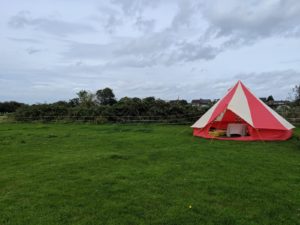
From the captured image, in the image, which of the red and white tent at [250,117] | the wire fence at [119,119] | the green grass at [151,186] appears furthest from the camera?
the wire fence at [119,119]

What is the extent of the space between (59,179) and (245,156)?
3842 mm

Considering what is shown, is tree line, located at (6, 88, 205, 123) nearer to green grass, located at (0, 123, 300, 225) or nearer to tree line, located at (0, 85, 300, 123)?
tree line, located at (0, 85, 300, 123)

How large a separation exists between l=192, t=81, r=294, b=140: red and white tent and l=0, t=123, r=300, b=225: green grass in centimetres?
183

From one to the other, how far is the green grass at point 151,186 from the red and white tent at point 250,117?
183cm

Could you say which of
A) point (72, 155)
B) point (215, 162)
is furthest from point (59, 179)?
point (215, 162)

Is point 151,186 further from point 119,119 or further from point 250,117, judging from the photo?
point 119,119

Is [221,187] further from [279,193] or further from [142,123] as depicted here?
[142,123]

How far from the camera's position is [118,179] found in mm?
4523

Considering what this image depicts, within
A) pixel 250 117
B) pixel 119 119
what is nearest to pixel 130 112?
pixel 119 119

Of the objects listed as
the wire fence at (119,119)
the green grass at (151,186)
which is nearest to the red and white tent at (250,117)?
the green grass at (151,186)

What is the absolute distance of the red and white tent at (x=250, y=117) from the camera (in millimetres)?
8875

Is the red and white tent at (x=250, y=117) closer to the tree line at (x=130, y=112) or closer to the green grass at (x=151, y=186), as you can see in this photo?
the green grass at (x=151, y=186)

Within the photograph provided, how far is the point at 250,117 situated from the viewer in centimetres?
909

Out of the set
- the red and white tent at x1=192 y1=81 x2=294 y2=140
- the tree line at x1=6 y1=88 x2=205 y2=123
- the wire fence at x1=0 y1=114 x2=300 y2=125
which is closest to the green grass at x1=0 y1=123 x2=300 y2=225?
the red and white tent at x1=192 y1=81 x2=294 y2=140
